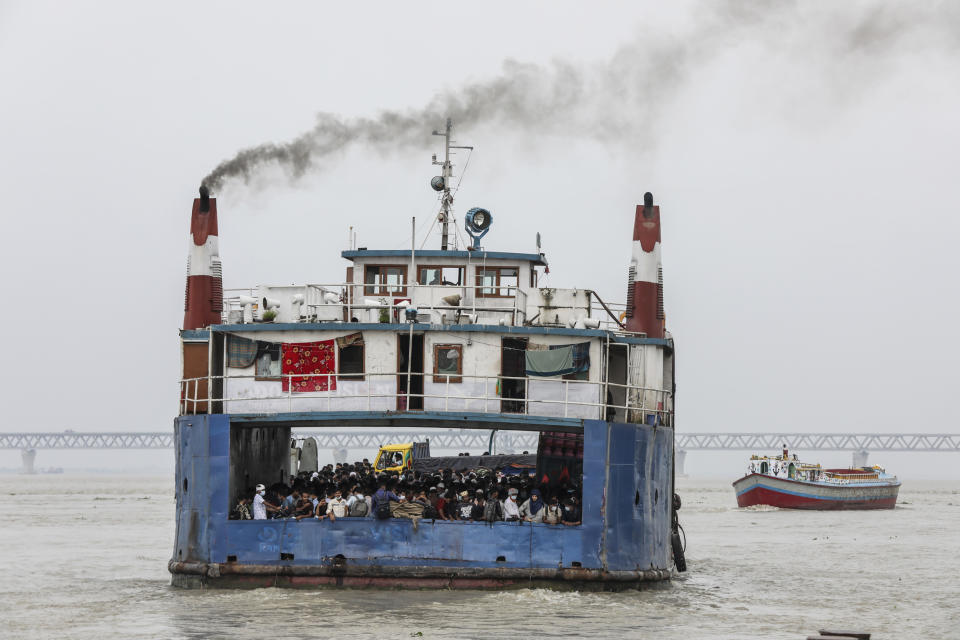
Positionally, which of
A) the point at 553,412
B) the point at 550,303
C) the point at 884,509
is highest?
the point at 550,303

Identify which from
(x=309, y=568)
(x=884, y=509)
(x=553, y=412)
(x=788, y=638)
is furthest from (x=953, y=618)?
(x=884, y=509)

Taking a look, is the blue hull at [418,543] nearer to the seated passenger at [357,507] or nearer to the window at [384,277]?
the seated passenger at [357,507]

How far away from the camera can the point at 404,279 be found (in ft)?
97.1

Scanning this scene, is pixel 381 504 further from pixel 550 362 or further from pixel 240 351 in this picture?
pixel 240 351

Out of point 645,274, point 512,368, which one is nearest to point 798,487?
point 645,274

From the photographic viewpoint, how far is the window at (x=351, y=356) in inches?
1002

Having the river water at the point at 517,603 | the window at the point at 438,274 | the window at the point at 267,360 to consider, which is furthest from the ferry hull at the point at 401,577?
the window at the point at 438,274

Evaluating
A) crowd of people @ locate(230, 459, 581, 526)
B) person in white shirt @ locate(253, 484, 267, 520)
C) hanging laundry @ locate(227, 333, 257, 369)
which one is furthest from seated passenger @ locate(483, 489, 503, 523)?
hanging laundry @ locate(227, 333, 257, 369)

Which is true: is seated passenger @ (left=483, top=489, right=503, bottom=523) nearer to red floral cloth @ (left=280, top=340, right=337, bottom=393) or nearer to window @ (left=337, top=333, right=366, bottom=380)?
window @ (left=337, top=333, right=366, bottom=380)

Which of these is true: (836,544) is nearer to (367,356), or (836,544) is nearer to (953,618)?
(953,618)

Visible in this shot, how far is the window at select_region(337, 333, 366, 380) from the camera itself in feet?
83.5

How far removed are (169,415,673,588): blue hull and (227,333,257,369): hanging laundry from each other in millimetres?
1350

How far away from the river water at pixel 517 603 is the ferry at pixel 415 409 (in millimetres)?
554

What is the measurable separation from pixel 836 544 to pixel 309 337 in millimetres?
25540
